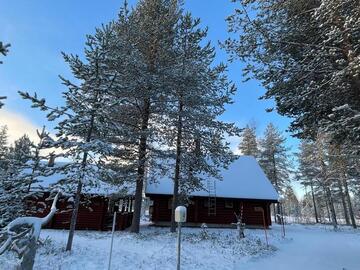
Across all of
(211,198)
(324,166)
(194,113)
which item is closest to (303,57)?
(194,113)

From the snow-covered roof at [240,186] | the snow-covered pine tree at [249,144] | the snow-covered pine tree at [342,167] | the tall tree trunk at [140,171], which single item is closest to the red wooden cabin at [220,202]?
the snow-covered roof at [240,186]

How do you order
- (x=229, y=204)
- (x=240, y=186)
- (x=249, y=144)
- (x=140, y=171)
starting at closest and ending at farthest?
(x=140, y=171), (x=229, y=204), (x=240, y=186), (x=249, y=144)

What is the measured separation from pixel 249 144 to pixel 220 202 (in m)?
21.0

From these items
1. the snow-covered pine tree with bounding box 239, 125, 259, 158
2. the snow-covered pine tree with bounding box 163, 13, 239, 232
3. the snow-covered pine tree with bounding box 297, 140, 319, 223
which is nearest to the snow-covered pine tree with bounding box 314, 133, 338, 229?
the snow-covered pine tree with bounding box 297, 140, 319, 223

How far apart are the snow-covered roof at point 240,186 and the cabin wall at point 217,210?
0.84 m

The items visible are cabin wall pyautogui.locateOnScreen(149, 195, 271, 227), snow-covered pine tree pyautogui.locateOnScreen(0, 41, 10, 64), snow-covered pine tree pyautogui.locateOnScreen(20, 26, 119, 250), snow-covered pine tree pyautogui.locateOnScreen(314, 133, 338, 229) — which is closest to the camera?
snow-covered pine tree pyautogui.locateOnScreen(0, 41, 10, 64)

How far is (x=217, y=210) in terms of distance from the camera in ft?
89.0

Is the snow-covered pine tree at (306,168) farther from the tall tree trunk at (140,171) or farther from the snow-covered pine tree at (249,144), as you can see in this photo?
the tall tree trunk at (140,171)

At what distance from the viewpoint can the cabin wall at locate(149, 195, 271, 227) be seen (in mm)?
26252

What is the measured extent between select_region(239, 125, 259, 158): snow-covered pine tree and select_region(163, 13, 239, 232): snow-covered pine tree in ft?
89.5

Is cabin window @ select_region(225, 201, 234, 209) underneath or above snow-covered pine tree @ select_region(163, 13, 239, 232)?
underneath

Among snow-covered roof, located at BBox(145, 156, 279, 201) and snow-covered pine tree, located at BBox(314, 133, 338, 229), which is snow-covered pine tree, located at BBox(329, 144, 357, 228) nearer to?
snow-covered pine tree, located at BBox(314, 133, 338, 229)

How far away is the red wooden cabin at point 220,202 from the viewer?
26.1m

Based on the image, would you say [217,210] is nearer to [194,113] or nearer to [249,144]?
[194,113]
